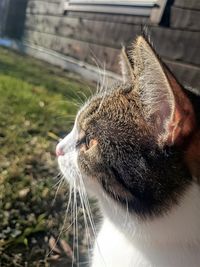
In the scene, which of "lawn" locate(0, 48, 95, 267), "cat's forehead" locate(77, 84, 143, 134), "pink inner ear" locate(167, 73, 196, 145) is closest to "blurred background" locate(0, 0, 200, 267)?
"lawn" locate(0, 48, 95, 267)

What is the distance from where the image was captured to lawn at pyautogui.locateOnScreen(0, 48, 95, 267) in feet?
7.25

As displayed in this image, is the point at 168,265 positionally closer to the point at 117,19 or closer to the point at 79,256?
the point at 79,256

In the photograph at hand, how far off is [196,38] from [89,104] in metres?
3.02

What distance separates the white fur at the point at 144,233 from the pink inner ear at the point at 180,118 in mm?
193

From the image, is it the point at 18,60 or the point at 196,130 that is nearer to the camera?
the point at 196,130

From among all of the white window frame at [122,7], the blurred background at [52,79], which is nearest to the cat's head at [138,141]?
the blurred background at [52,79]

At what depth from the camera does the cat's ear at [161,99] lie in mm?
1211

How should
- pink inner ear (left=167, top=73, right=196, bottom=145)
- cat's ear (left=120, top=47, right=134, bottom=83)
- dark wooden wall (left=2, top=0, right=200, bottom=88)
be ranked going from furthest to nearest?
dark wooden wall (left=2, top=0, right=200, bottom=88), cat's ear (left=120, top=47, right=134, bottom=83), pink inner ear (left=167, top=73, right=196, bottom=145)

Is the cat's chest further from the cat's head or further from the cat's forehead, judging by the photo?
the cat's forehead

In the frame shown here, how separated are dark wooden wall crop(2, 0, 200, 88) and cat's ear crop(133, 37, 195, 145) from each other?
258cm

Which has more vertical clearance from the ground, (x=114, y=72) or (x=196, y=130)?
(x=196, y=130)

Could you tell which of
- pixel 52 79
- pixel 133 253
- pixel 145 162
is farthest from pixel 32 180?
pixel 52 79

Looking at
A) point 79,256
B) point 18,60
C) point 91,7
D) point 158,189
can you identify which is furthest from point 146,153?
point 18,60

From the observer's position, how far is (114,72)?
5609mm
